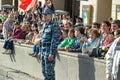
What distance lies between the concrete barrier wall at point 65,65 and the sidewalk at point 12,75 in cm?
14

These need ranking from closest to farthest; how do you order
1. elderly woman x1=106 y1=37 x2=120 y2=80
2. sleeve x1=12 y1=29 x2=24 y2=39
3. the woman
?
elderly woman x1=106 y1=37 x2=120 y2=80
the woman
sleeve x1=12 y1=29 x2=24 y2=39

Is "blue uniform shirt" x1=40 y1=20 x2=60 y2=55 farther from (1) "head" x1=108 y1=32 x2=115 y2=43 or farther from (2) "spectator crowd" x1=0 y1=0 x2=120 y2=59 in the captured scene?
(1) "head" x1=108 y1=32 x2=115 y2=43

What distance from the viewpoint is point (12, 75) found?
12.6m

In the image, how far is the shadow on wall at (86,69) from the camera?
383 inches

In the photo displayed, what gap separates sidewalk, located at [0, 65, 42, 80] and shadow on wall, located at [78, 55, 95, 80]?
89.3 inches

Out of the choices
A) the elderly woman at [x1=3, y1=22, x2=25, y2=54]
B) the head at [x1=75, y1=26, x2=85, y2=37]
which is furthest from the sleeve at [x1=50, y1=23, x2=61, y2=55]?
A: the elderly woman at [x1=3, y1=22, x2=25, y2=54]

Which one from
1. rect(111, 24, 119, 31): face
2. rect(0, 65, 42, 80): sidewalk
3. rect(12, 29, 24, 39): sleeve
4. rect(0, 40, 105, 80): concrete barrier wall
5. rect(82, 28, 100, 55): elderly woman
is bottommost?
rect(0, 65, 42, 80): sidewalk

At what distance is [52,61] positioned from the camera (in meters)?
10.0

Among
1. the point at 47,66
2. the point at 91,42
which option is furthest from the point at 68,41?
the point at 47,66

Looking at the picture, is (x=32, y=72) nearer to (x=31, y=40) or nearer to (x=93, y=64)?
(x=31, y=40)

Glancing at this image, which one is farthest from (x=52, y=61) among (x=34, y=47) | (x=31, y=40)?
(x=31, y=40)

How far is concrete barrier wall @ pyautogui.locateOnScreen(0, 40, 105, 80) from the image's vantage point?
31.6 feet

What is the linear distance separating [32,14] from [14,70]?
284 inches

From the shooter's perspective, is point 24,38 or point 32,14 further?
point 32,14
